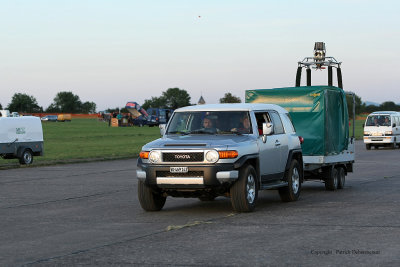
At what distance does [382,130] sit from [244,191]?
29351 millimetres

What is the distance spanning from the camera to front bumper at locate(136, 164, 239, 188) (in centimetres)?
1183

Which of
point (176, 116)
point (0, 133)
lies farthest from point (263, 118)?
point (0, 133)

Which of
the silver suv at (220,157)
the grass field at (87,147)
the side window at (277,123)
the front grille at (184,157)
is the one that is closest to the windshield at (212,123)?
the silver suv at (220,157)

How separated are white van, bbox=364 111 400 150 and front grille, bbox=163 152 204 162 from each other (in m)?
29.2

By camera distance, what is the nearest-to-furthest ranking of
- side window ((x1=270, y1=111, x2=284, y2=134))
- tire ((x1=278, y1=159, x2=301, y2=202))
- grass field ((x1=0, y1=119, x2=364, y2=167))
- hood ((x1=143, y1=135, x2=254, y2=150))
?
1. hood ((x1=143, y1=135, x2=254, y2=150))
2. side window ((x1=270, y1=111, x2=284, y2=134))
3. tire ((x1=278, y1=159, x2=301, y2=202))
4. grass field ((x1=0, y1=119, x2=364, y2=167))

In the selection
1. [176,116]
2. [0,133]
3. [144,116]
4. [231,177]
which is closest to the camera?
[231,177]

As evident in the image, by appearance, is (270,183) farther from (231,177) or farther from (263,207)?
(231,177)

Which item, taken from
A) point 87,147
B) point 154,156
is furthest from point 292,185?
point 87,147

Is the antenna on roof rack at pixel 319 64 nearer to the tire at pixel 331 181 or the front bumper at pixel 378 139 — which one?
the tire at pixel 331 181

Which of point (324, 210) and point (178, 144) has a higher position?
point (178, 144)

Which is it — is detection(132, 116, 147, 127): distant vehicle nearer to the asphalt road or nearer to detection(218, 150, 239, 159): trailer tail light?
the asphalt road

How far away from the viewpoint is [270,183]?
13.6 metres

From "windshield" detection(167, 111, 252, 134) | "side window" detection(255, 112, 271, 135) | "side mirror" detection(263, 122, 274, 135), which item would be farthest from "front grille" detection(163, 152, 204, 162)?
"side window" detection(255, 112, 271, 135)

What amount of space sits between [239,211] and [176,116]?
7.43 ft
